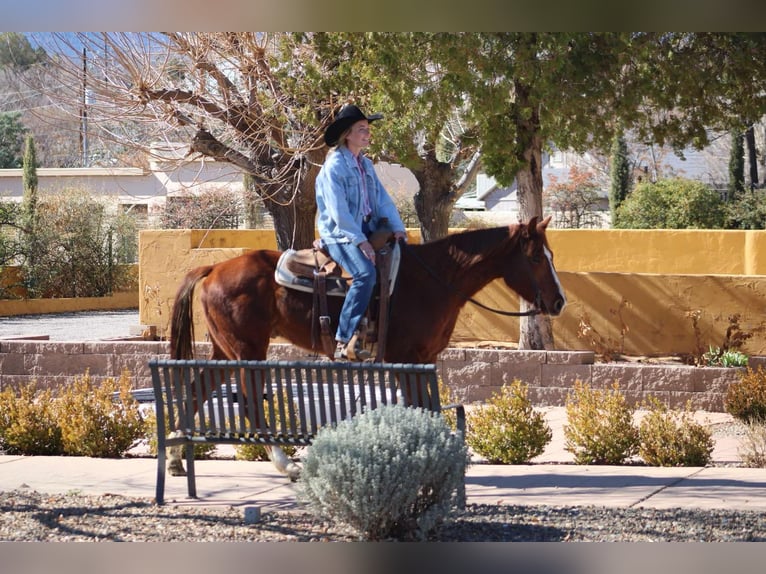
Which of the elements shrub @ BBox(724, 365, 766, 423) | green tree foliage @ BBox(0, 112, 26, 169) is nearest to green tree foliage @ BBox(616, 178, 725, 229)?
shrub @ BBox(724, 365, 766, 423)

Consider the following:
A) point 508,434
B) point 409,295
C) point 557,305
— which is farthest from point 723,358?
point 409,295

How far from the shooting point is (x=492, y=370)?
12961mm

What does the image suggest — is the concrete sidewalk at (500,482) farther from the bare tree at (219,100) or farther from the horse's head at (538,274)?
the bare tree at (219,100)

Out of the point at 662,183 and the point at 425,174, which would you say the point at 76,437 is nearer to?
the point at 425,174

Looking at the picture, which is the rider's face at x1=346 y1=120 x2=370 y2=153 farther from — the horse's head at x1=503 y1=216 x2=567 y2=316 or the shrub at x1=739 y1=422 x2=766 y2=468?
the shrub at x1=739 y1=422 x2=766 y2=468

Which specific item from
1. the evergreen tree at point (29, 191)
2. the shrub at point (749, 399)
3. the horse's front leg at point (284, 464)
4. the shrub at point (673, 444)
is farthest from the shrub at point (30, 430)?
the evergreen tree at point (29, 191)

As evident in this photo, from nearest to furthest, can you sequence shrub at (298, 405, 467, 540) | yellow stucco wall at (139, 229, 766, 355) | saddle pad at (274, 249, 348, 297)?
1. shrub at (298, 405, 467, 540)
2. saddle pad at (274, 249, 348, 297)
3. yellow stucco wall at (139, 229, 766, 355)

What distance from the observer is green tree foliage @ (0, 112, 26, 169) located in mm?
57250

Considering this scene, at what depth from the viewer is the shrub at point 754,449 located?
29.1 ft

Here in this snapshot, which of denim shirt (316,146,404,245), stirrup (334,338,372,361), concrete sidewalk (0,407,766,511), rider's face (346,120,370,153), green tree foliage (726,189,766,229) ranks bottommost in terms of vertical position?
concrete sidewalk (0,407,766,511)

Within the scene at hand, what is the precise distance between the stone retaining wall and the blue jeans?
4973 mm

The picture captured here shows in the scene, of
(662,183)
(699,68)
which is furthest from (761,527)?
(662,183)

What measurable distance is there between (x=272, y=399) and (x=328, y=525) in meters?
1.07

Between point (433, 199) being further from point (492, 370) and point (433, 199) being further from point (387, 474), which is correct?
point (387, 474)
